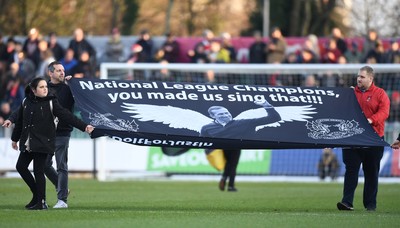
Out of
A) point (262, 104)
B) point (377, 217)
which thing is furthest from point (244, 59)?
point (377, 217)

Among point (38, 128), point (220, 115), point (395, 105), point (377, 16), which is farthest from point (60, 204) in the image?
point (377, 16)

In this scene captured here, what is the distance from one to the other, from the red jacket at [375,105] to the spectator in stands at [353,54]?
579 inches

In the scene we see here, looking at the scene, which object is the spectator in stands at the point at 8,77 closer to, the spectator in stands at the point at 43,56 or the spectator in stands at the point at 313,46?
the spectator in stands at the point at 43,56

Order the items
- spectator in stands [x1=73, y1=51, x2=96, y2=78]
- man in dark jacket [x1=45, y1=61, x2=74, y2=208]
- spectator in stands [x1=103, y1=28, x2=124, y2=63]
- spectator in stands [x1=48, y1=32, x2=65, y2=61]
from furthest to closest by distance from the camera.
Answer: spectator in stands [x1=103, y1=28, x2=124, y2=63] → spectator in stands [x1=48, y1=32, x2=65, y2=61] → spectator in stands [x1=73, y1=51, x2=96, y2=78] → man in dark jacket [x1=45, y1=61, x2=74, y2=208]

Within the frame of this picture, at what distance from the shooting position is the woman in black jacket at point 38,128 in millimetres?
15414

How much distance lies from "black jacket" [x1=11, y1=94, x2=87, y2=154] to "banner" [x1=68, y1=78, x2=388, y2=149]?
39.7 inches

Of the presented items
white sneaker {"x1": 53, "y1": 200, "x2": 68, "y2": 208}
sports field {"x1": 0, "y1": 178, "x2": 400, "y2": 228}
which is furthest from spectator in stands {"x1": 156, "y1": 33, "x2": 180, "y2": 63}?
white sneaker {"x1": 53, "y1": 200, "x2": 68, "y2": 208}

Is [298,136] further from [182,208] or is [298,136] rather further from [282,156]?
[282,156]

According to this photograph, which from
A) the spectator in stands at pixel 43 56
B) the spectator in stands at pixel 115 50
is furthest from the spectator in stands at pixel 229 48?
the spectator in stands at pixel 43 56

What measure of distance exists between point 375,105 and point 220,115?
244cm

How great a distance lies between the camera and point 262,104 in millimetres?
17422

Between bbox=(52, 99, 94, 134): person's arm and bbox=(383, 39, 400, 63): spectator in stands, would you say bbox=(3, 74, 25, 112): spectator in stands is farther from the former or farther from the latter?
bbox=(52, 99, 94, 134): person's arm

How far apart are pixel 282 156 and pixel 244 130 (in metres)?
11.3

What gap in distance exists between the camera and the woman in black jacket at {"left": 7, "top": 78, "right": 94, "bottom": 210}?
15414 mm
